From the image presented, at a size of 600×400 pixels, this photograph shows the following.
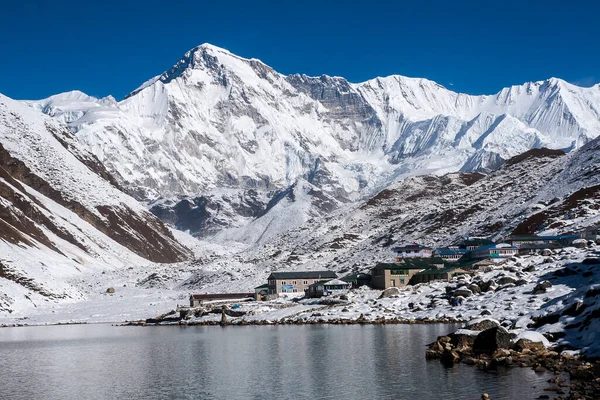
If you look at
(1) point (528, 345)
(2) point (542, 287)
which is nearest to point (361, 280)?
(2) point (542, 287)

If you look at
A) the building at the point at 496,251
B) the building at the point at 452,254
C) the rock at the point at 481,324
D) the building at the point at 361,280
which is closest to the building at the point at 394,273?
the building at the point at 361,280

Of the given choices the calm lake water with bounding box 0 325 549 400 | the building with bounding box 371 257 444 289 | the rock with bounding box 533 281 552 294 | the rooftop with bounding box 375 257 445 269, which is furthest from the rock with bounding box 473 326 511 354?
the rooftop with bounding box 375 257 445 269

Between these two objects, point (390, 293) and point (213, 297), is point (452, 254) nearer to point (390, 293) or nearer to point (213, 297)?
point (390, 293)

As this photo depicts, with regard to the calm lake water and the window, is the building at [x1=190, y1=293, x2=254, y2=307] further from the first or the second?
the calm lake water

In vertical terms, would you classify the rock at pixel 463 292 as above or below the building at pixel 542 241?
below

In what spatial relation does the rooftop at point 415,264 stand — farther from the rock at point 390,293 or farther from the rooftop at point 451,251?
the rock at point 390,293

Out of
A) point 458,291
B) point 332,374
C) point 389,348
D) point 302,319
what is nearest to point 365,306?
point 302,319
